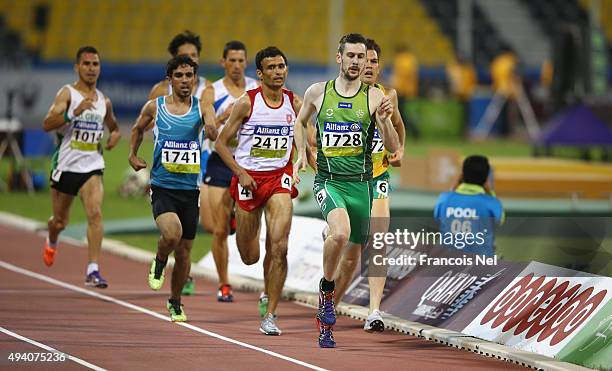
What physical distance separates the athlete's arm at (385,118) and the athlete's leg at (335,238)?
67 cm

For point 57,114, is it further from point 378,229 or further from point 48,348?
point 48,348

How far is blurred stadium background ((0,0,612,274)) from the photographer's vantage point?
3198 cm

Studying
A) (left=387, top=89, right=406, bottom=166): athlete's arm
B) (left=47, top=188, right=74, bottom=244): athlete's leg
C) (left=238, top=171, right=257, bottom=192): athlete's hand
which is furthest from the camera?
(left=47, top=188, right=74, bottom=244): athlete's leg

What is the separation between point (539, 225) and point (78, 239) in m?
6.86

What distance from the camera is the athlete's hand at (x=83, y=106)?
15.2m

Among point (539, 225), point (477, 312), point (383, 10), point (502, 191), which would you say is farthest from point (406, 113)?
point (477, 312)

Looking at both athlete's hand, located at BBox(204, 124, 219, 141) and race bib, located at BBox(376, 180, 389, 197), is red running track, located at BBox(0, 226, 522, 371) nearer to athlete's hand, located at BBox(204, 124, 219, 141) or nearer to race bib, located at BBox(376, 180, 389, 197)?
race bib, located at BBox(376, 180, 389, 197)

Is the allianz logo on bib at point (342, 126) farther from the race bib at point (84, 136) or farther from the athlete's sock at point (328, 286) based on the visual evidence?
the race bib at point (84, 136)

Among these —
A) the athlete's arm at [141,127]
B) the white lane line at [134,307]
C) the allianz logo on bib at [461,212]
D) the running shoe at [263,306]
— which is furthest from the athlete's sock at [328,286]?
the athlete's arm at [141,127]

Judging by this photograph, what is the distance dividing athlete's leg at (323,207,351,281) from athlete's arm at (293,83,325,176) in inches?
19.6

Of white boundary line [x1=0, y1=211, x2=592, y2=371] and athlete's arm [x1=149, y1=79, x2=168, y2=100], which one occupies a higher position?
athlete's arm [x1=149, y1=79, x2=168, y2=100]

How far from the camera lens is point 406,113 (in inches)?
1634

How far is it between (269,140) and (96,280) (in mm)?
3279

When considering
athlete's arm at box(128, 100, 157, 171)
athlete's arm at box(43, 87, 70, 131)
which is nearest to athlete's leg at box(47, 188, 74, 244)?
athlete's arm at box(43, 87, 70, 131)
